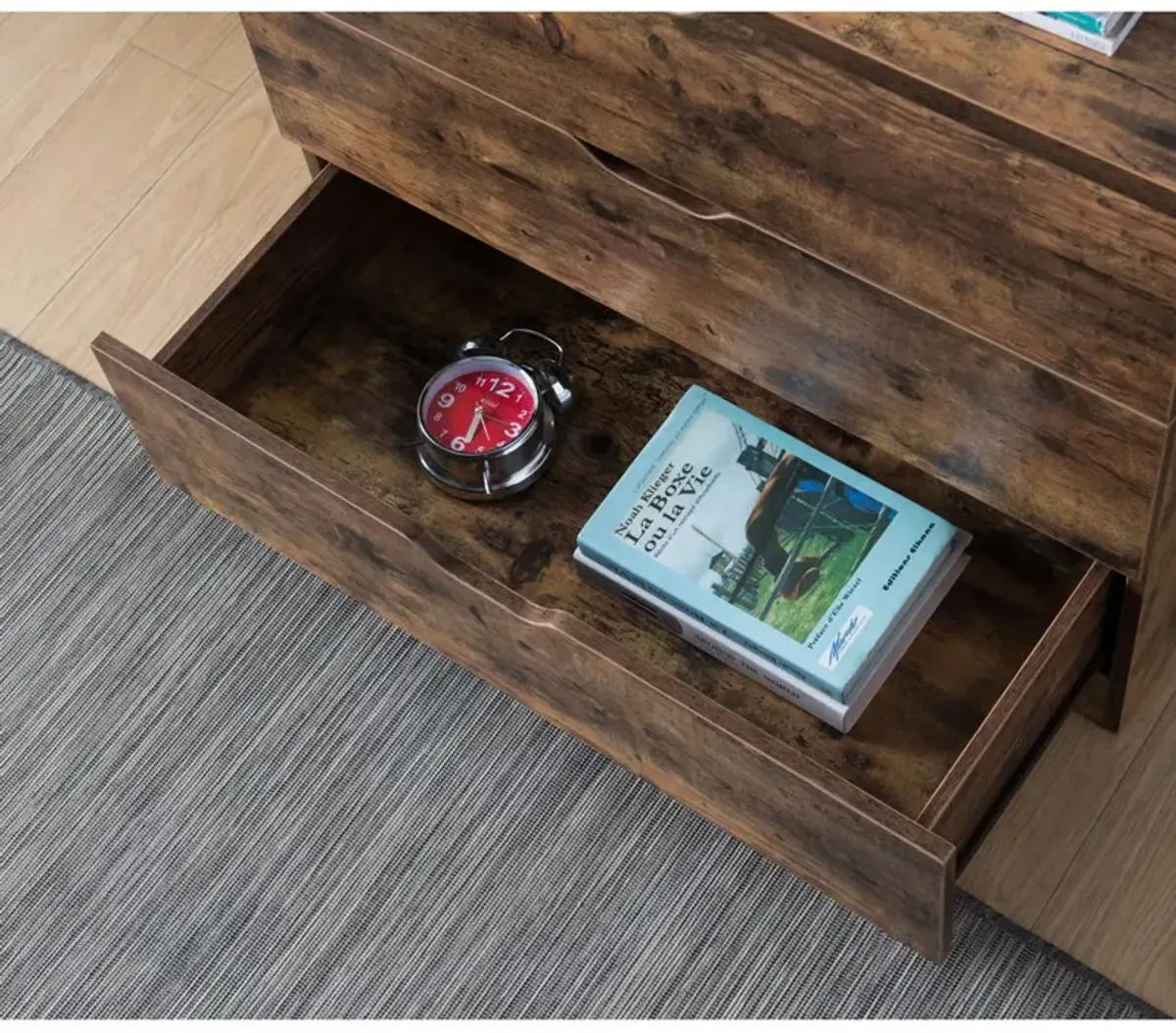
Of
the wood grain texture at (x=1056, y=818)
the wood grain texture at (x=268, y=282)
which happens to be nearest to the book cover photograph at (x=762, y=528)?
the wood grain texture at (x=1056, y=818)

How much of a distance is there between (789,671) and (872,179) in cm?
38

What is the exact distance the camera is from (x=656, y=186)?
1216 millimetres

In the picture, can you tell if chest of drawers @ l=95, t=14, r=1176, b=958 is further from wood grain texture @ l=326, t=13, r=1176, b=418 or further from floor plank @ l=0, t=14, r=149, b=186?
floor plank @ l=0, t=14, r=149, b=186

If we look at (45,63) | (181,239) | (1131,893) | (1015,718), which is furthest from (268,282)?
(1131,893)

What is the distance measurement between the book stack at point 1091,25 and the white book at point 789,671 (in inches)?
16.7

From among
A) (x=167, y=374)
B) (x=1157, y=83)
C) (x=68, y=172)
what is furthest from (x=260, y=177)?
(x=1157, y=83)

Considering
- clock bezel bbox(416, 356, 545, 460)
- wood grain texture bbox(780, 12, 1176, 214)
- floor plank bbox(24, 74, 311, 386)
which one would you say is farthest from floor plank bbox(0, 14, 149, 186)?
wood grain texture bbox(780, 12, 1176, 214)

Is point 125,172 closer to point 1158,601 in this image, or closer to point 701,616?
point 701,616

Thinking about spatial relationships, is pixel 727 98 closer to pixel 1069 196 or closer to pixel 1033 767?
pixel 1069 196

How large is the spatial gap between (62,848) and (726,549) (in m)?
0.52

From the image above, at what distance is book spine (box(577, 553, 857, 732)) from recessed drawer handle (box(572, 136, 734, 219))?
285 millimetres

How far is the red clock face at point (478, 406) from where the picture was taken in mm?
1434

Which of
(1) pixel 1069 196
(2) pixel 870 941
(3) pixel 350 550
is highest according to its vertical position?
(1) pixel 1069 196

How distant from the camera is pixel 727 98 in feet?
3.55
